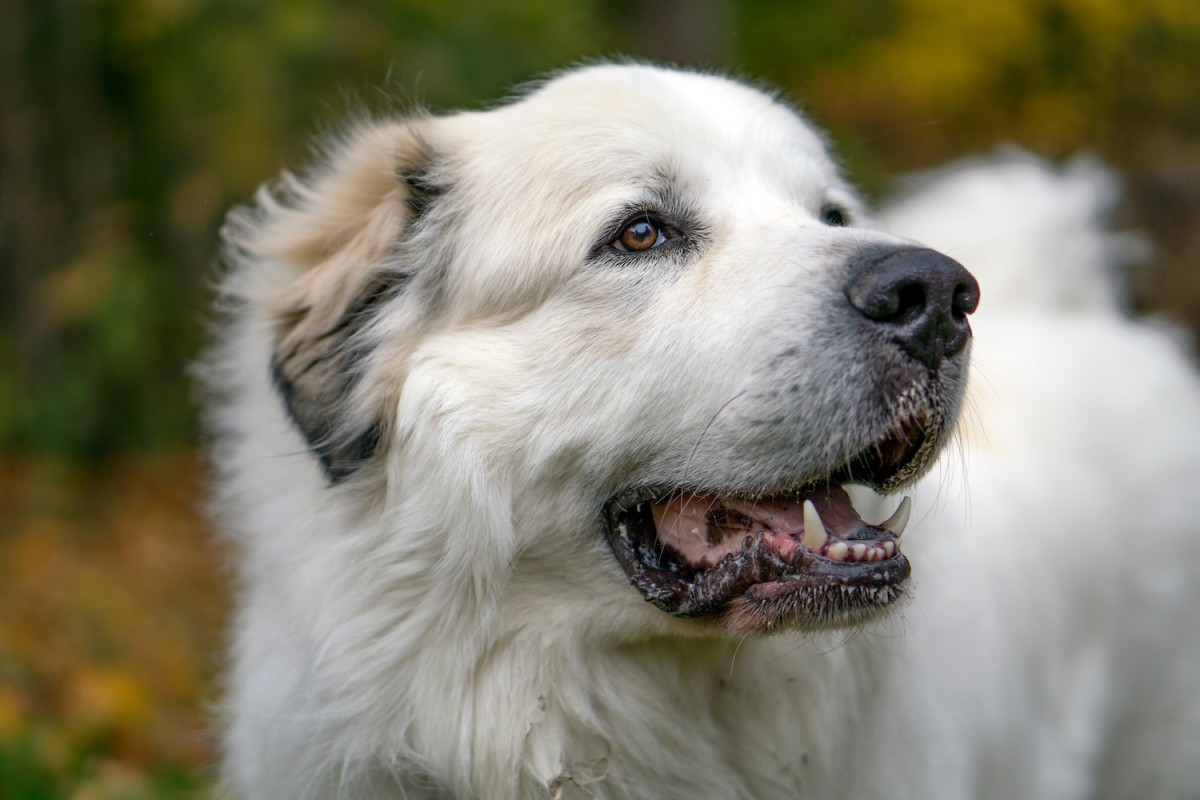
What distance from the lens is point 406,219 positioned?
107 inches

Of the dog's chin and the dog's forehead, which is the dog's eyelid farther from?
the dog's chin

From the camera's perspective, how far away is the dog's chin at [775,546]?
216cm

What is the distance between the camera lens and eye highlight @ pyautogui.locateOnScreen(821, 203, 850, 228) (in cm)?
287

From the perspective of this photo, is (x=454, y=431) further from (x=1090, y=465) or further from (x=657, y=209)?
(x=1090, y=465)

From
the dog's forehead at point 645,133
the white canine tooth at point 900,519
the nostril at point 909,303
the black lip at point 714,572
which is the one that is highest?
the dog's forehead at point 645,133

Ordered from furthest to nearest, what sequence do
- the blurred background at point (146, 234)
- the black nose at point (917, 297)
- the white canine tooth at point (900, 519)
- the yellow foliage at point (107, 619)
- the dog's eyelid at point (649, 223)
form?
the blurred background at point (146, 234), the yellow foliage at point (107, 619), the dog's eyelid at point (649, 223), the white canine tooth at point (900, 519), the black nose at point (917, 297)

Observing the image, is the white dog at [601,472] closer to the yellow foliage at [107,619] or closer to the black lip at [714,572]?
the black lip at [714,572]

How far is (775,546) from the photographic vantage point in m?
2.22

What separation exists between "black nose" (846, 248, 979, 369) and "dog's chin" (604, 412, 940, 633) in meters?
0.18

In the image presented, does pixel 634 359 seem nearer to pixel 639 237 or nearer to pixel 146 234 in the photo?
pixel 639 237

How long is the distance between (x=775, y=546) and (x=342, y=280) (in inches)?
50.4

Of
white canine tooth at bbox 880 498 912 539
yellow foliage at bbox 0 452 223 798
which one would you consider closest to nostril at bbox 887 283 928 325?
white canine tooth at bbox 880 498 912 539

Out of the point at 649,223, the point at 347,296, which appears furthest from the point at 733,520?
the point at 347,296

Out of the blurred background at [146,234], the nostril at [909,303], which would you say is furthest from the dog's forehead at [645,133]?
the blurred background at [146,234]
